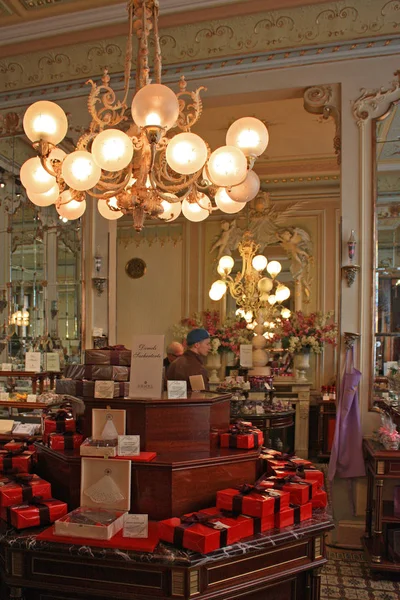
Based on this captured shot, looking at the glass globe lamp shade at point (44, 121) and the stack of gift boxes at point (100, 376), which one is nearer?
the stack of gift boxes at point (100, 376)

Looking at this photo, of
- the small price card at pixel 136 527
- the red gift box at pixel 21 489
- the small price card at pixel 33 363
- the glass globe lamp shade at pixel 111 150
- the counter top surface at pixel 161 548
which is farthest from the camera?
the small price card at pixel 33 363

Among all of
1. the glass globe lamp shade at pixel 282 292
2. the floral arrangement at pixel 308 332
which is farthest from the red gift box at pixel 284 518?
the floral arrangement at pixel 308 332

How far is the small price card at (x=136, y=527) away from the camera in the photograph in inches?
89.8

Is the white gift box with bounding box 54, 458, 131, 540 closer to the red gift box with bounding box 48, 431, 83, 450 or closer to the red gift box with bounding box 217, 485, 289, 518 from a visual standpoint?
the red gift box with bounding box 48, 431, 83, 450

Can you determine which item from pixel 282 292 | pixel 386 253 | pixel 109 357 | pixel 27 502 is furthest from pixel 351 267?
pixel 282 292

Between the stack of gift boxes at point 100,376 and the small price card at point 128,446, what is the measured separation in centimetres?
25

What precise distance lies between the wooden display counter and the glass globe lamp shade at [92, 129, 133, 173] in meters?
1.87

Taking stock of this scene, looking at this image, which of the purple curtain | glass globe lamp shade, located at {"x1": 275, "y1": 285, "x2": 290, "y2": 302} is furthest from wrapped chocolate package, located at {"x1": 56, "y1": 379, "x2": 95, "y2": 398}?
glass globe lamp shade, located at {"x1": 275, "y1": 285, "x2": 290, "y2": 302}

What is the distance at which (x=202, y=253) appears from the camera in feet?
31.7

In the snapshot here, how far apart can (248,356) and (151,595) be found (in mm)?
4788

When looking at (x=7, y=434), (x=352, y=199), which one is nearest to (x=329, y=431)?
(x=352, y=199)

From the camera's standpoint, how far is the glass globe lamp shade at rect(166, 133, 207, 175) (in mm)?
2951

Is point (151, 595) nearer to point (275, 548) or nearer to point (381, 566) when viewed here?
point (275, 548)

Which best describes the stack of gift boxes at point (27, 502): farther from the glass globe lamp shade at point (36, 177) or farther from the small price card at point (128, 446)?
the glass globe lamp shade at point (36, 177)
